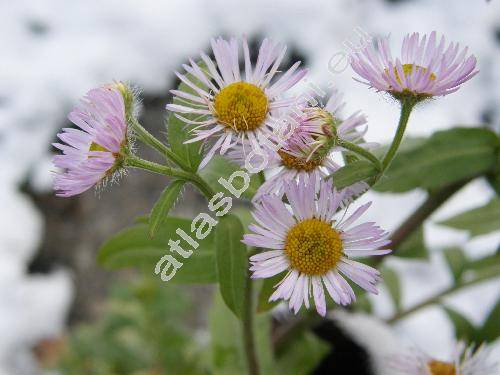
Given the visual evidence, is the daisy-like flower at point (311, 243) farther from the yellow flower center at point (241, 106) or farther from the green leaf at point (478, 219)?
the green leaf at point (478, 219)

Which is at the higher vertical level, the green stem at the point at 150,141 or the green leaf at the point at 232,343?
the green stem at the point at 150,141

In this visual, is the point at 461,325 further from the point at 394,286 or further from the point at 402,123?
the point at 402,123

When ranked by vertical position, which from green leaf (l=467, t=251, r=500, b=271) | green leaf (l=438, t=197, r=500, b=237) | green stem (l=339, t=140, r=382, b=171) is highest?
green stem (l=339, t=140, r=382, b=171)

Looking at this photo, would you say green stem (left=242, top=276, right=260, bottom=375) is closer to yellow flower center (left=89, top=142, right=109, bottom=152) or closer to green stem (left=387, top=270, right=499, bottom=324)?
yellow flower center (left=89, top=142, right=109, bottom=152)

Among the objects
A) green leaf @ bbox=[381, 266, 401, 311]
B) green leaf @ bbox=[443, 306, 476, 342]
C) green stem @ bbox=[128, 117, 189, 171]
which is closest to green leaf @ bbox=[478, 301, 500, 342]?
green leaf @ bbox=[443, 306, 476, 342]

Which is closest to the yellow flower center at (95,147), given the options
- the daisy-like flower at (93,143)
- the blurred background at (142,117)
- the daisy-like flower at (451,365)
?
the daisy-like flower at (93,143)

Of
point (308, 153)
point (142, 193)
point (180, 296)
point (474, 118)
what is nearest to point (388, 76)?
point (308, 153)

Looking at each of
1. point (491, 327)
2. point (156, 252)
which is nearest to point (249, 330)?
point (156, 252)

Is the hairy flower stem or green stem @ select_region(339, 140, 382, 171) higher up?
green stem @ select_region(339, 140, 382, 171)
